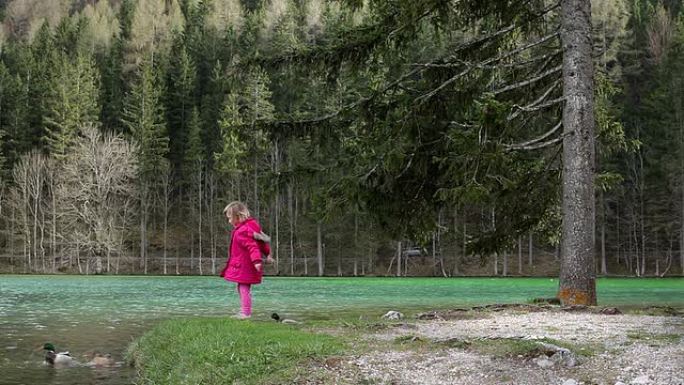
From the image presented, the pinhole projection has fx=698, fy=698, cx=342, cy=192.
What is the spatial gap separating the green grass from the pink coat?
1021 millimetres

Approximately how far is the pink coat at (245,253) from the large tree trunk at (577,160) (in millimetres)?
4992

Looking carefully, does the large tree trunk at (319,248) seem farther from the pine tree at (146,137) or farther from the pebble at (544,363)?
the pebble at (544,363)

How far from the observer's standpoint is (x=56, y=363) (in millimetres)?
9070

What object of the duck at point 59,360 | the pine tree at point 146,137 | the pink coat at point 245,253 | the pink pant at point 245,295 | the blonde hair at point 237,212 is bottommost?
the duck at point 59,360

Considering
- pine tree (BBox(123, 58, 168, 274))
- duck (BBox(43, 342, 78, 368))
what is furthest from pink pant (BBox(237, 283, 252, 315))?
pine tree (BBox(123, 58, 168, 274))

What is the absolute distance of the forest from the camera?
13438mm

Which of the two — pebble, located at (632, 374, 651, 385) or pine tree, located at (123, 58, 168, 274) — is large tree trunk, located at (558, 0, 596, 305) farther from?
Answer: pine tree, located at (123, 58, 168, 274)

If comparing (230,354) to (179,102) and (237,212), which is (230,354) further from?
(179,102)

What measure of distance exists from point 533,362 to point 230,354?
9.01 ft

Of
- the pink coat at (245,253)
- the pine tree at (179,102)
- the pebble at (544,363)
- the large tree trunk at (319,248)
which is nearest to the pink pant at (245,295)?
the pink coat at (245,253)

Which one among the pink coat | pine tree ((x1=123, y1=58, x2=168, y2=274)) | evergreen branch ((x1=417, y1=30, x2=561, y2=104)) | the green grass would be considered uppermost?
pine tree ((x1=123, y1=58, x2=168, y2=274))

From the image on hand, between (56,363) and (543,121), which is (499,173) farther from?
(56,363)

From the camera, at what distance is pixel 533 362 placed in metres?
5.79

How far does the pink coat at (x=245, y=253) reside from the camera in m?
9.72
